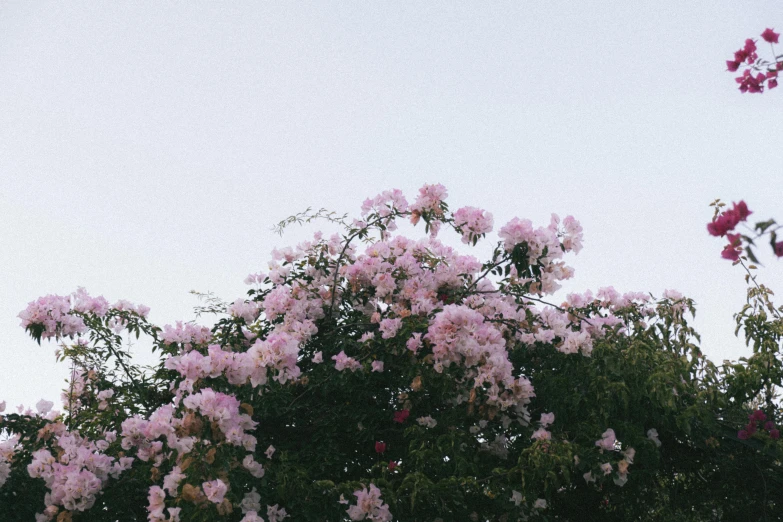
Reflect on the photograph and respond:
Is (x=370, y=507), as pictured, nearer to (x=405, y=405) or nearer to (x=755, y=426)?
(x=405, y=405)

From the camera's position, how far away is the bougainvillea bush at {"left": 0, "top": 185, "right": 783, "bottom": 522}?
3.58 metres

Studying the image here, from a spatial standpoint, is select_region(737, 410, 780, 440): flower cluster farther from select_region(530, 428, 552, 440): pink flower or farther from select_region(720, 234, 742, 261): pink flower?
select_region(720, 234, 742, 261): pink flower

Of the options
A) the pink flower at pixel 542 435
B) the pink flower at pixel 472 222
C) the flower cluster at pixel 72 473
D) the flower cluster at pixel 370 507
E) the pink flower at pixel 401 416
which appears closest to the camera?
the flower cluster at pixel 370 507

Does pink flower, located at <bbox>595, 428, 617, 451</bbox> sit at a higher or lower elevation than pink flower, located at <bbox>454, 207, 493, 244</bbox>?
lower

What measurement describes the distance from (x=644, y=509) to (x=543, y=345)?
1464 mm

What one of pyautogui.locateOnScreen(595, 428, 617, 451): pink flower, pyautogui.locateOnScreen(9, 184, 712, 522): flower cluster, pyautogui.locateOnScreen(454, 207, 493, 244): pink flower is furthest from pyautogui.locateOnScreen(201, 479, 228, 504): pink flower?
pyautogui.locateOnScreen(454, 207, 493, 244): pink flower

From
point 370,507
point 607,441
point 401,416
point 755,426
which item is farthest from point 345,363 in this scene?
point 755,426

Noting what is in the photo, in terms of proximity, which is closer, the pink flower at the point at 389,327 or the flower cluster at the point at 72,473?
the flower cluster at the point at 72,473

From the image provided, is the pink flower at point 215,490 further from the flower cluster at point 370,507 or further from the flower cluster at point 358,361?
the flower cluster at point 370,507

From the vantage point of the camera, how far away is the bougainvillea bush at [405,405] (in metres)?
3.58

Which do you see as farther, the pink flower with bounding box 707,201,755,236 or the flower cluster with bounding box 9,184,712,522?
the flower cluster with bounding box 9,184,712,522

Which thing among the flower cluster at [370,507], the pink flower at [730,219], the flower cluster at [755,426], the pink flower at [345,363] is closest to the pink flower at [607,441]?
the flower cluster at [755,426]

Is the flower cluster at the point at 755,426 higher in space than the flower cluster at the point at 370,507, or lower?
higher

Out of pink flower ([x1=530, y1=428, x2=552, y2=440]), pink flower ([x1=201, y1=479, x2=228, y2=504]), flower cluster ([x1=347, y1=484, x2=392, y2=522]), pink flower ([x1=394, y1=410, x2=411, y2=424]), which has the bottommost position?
pink flower ([x1=201, y1=479, x2=228, y2=504])
